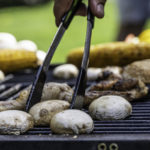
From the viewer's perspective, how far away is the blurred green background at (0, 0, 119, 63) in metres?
10.6

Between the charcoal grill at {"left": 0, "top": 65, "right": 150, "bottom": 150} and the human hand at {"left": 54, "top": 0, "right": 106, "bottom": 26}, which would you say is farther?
the human hand at {"left": 54, "top": 0, "right": 106, "bottom": 26}

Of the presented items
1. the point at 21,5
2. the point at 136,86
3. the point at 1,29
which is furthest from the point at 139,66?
the point at 21,5

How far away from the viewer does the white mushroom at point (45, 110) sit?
193cm

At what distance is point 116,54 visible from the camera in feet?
11.3

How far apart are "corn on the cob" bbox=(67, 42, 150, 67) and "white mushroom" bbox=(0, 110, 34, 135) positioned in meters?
1.70

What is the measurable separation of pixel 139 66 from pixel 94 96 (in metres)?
0.74

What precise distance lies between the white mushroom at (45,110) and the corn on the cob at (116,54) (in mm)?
1495

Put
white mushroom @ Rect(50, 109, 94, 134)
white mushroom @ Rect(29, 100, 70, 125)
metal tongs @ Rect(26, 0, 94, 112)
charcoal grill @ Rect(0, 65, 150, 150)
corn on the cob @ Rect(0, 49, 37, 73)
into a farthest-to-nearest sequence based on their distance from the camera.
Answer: corn on the cob @ Rect(0, 49, 37, 73) → metal tongs @ Rect(26, 0, 94, 112) → white mushroom @ Rect(29, 100, 70, 125) → white mushroom @ Rect(50, 109, 94, 134) → charcoal grill @ Rect(0, 65, 150, 150)

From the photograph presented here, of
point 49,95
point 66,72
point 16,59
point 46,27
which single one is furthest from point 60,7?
point 46,27

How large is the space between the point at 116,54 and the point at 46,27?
10.0 m

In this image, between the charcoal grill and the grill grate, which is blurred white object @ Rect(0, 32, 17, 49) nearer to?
the grill grate

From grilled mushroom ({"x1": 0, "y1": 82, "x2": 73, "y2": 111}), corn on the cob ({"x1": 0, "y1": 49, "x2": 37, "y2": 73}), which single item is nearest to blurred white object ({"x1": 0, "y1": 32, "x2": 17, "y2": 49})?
corn on the cob ({"x1": 0, "y1": 49, "x2": 37, "y2": 73})

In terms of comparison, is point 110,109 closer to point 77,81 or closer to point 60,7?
point 77,81
